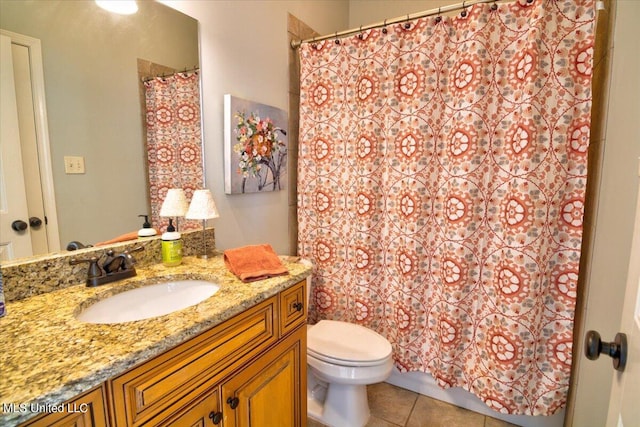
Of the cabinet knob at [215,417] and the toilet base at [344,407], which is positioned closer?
the cabinet knob at [215,417]

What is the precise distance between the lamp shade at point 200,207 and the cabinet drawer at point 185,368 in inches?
19.4

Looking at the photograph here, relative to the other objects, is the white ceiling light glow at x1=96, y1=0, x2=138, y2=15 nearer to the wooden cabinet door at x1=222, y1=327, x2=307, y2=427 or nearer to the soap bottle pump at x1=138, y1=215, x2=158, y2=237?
the soap bottle pump at x1=138, y1=215, x2=158, y2=237

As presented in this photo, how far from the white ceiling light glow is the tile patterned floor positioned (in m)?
2.03

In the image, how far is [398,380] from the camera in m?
1.95

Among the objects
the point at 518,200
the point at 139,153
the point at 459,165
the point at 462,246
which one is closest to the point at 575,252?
the point at 518,200

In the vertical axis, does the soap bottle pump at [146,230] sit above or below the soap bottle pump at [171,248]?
above

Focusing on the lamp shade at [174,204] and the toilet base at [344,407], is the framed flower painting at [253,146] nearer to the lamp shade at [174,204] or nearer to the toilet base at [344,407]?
the lamp shade at [174,204]

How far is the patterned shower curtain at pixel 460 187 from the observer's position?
137 centimetres

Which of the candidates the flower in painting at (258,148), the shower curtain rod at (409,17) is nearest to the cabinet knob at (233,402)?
the flower in painting at (258,148)

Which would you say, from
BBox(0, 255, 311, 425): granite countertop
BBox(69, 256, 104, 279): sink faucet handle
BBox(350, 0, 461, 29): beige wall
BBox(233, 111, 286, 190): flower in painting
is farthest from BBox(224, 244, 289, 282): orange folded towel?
BBox(350, 0, 461, 29): beige wall

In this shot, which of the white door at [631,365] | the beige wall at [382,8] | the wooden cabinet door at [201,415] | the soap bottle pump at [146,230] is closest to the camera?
the white door at [631,365]

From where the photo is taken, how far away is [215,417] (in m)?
0.85

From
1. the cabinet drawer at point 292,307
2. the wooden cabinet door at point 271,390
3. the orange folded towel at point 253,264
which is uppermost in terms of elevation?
the orange folded towel at point 253,264

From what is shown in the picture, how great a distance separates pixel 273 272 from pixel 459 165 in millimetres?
1038
